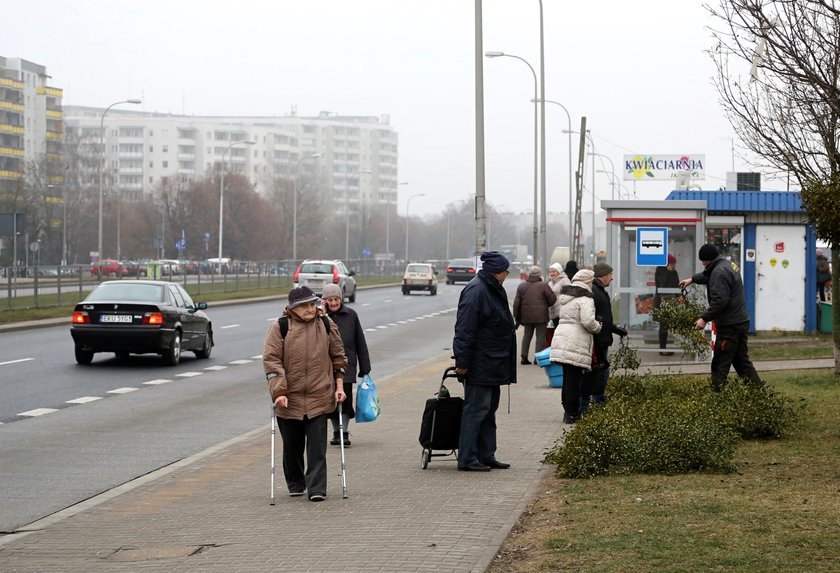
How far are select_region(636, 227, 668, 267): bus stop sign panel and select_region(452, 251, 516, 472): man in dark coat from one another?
39.6 ft

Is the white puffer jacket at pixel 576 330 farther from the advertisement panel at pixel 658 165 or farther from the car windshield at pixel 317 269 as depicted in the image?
the advertisement panel at pixel 658 165

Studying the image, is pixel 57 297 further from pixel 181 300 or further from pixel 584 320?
pixel 584 320

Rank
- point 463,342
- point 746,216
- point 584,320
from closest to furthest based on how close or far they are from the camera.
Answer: point 463,342, point 584,320, point 746,216

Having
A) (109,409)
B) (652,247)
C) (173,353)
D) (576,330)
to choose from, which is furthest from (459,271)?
(576,330)

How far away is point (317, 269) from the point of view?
52.7 m

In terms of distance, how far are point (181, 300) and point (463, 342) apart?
14.6 meters


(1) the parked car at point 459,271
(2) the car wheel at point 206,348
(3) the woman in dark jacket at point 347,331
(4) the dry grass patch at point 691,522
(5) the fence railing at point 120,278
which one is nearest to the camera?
(4) the dry grass patch at point 691,522

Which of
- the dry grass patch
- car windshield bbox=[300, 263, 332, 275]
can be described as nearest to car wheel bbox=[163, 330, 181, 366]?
the dry grass patch

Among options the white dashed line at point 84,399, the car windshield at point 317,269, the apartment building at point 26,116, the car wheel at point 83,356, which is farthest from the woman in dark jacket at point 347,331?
the apartment building at point 26,116

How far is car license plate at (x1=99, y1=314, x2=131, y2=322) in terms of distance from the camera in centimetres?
2297

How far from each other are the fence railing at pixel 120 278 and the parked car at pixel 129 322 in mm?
15620

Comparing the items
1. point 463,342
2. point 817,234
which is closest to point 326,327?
point 463,342

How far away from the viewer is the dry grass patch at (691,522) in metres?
6.88

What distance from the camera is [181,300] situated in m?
A: 24.7
